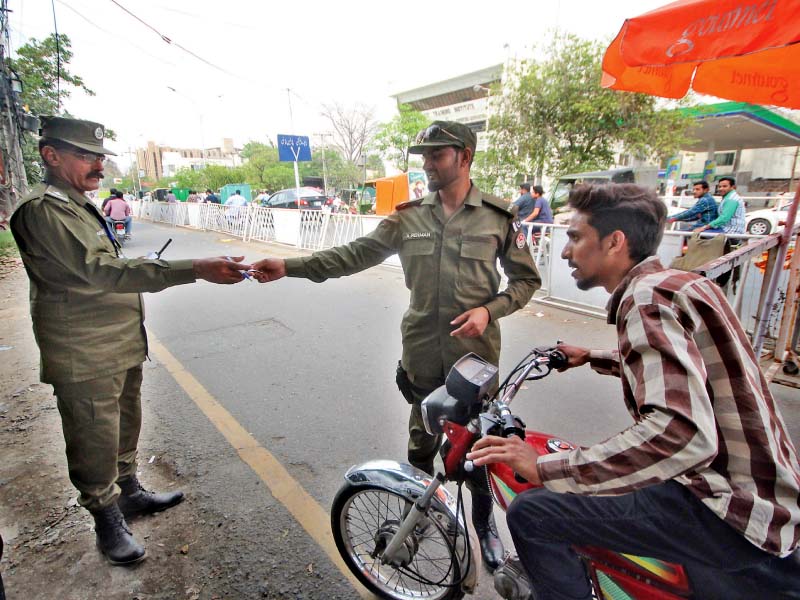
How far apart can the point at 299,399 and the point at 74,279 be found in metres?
2.07

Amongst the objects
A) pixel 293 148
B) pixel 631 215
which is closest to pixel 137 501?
pixel 631 215

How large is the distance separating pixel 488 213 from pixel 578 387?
7.75 ft

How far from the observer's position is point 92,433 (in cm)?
199

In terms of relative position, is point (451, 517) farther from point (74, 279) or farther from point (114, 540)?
point (74, 279)

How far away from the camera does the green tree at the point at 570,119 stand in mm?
12344

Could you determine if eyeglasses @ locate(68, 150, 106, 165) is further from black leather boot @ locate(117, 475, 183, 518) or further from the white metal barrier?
the white metal barrier

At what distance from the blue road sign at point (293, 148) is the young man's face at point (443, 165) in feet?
40.9

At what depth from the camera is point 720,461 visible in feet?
3.69

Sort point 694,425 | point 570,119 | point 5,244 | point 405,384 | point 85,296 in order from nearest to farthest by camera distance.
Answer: point 694,425, point 85,296, point 405,384, point 5,244, point 570,119

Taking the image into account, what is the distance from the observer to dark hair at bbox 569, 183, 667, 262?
1.25 meters

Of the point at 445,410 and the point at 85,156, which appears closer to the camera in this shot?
the point at 445,410

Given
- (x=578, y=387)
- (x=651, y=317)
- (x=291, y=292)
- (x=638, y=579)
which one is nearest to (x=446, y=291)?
(x=651, y=317)

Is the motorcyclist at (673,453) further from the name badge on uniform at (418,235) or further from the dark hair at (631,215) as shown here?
the name badge on uniform at (418,235)

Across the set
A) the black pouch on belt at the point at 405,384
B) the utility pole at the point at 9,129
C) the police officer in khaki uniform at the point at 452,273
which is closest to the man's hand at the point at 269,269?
the police officer in khaki uniform at the point at 452,273
